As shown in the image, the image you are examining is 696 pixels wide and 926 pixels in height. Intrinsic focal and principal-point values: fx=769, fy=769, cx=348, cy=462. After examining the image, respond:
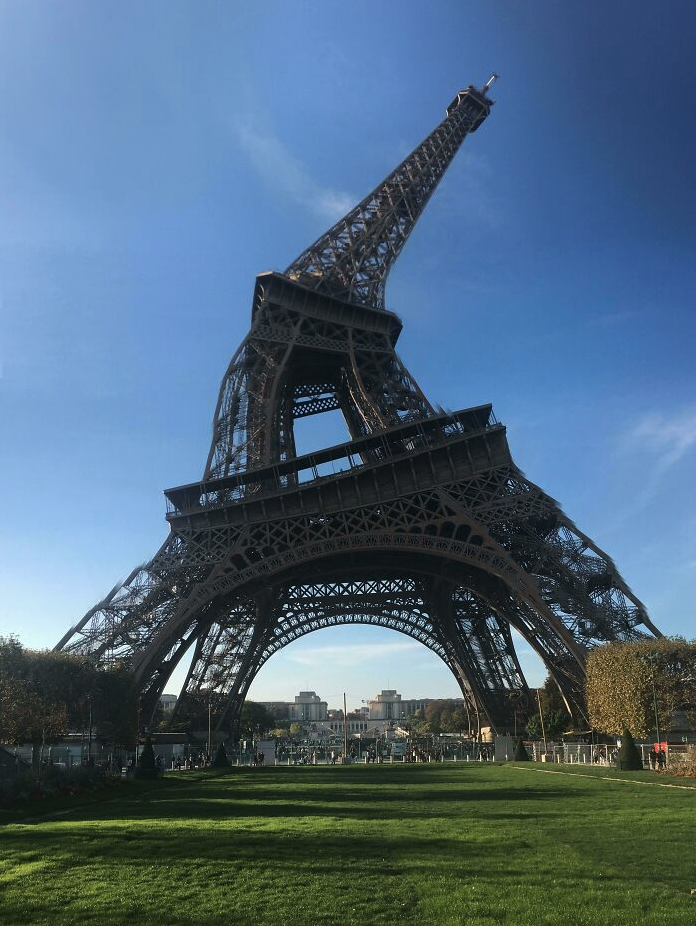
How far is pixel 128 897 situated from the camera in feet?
32.4

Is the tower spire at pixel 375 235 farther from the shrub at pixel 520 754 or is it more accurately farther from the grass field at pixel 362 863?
the grass field at pixel 362 863

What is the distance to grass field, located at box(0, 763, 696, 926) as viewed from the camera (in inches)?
351

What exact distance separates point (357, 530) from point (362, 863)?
34.6m

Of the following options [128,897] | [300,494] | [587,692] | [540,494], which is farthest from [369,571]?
[128,897]

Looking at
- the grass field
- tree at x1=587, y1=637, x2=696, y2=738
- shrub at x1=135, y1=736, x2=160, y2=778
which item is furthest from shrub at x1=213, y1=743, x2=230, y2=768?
the grass field

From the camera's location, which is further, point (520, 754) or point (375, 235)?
point (375, 235)

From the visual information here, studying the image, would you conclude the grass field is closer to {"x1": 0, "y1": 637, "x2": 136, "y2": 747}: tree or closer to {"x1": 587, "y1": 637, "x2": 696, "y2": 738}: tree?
{"x1": 0, "y1": 637, "x2": 136, "y2": 747}: tree

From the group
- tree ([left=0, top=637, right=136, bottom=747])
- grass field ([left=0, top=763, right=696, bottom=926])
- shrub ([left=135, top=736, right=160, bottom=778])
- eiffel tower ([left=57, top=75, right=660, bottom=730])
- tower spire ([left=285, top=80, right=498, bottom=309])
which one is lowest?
grass field ([left=0, top=763, right=696, bottom=926])

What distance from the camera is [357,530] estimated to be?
46344mm

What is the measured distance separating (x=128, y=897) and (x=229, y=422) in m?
44.0

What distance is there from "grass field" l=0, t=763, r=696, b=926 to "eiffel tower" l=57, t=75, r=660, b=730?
73.1 feet

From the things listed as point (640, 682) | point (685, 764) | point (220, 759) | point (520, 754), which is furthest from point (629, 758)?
point (220, 759)

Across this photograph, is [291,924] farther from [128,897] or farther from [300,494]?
[300,494]

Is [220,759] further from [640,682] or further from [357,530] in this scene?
[640,682]
